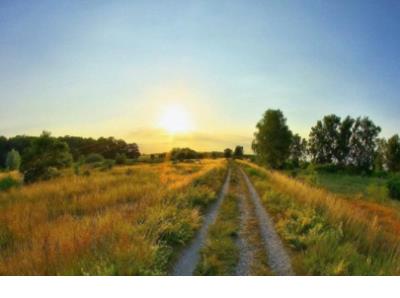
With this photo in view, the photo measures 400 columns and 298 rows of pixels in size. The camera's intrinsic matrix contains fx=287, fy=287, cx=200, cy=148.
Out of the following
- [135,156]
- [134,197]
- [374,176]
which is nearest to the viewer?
[134,197]

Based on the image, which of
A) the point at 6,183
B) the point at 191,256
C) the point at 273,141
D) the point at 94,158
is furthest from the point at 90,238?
the point at 94,158

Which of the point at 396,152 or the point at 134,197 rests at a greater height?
the point at 396,152

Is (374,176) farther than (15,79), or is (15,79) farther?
(374,176)

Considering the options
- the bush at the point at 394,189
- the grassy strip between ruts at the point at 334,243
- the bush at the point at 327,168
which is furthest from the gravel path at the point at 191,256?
the bush at the point at 394,189

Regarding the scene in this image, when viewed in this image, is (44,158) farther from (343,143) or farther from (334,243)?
(334,243)

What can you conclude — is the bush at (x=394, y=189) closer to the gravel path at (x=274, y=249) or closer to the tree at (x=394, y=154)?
the tree at (x=394, y=154)

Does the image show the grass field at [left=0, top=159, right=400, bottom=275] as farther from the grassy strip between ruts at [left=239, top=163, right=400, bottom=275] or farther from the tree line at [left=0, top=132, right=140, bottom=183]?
the tree line at [left=0, top=132, right=140, bottom=183]

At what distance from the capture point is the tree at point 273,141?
33.4 m

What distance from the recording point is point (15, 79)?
6539mm

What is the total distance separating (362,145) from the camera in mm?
23969

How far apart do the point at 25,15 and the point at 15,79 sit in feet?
4.67
